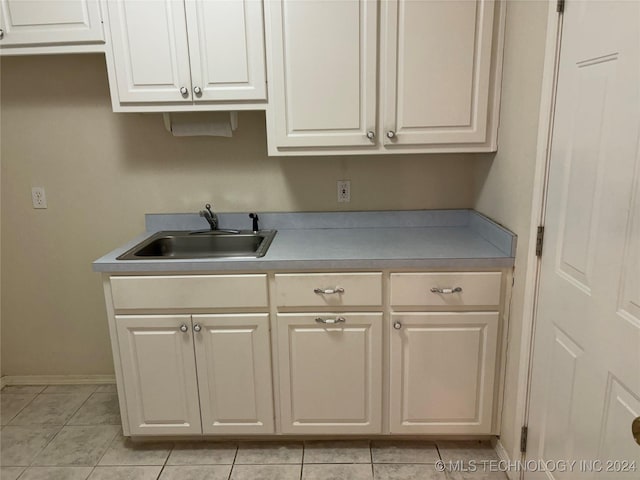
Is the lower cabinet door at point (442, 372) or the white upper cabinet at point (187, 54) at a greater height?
the white upper cabinet at point (187, 54)

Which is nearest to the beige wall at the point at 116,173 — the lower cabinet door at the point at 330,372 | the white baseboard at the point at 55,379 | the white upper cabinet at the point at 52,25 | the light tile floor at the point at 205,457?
the white upper cabinet at the point at 52,25

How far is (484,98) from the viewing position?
1.87 meters

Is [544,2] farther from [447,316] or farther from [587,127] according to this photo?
[447,316]

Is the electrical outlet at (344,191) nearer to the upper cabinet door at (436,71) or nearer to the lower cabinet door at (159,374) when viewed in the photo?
the upper cabinet door at (436,71)

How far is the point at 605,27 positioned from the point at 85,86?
223 centimetres

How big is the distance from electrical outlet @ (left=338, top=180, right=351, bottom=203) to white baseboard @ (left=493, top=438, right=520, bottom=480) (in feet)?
4.39

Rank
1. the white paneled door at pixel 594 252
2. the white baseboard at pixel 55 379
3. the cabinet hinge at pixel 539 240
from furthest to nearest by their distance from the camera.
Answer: the white baseboard at pixel 55 379 → the cabinet hinge at pixel 539 240 → the white paneled door at pixel 594 252

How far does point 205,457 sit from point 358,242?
1.20m

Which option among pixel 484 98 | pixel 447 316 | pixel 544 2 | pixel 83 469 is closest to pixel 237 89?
pixel 484 98

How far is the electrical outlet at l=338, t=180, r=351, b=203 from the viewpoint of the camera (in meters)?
2.31

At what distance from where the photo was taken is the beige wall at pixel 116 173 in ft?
7.42

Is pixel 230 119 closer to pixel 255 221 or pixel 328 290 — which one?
pixel 255 221

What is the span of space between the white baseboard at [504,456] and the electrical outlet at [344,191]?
4.39 ft

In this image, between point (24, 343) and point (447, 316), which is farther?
point (24, 343)
